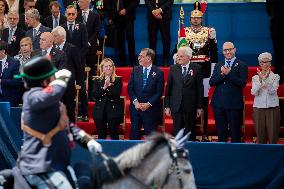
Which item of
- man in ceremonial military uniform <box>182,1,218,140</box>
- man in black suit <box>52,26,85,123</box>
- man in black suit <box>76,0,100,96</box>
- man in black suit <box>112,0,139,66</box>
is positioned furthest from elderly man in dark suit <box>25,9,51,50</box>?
man in ceremonial military uniform <box>182,1,218,140</box>

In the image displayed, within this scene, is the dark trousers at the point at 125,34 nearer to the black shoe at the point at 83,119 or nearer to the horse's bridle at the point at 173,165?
the black shoe at the point at 83,119

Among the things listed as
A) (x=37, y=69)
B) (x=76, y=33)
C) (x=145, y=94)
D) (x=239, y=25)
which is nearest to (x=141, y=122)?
(x=145, y=94)

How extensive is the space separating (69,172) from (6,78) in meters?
6.83

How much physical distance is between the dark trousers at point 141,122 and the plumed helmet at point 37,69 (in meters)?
6.17

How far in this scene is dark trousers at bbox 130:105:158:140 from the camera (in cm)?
1363

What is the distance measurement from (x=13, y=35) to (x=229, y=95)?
481 cm

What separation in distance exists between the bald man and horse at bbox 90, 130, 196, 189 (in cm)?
656

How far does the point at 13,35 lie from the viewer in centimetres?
1560

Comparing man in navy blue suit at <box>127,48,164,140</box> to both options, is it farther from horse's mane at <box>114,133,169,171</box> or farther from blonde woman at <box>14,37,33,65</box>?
horse's mane at <box>114,133,169,171</box>

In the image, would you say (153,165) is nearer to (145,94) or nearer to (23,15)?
(145,94)

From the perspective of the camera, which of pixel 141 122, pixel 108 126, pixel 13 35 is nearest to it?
pixel 141 122

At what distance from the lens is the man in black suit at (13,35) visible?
15.5 metres

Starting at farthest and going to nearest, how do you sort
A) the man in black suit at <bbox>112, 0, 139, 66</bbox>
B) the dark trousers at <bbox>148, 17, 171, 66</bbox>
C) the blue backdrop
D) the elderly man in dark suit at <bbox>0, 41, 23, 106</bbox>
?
the blue backdrop, the man in black suit at <bbox>112, 0, 139, 66</bbox>, the dark trousers at <bbox>148, 17, 171, 66</bbox>, the elderly man in dark suit at <bbox>0, 41, 23, 106</bbox>

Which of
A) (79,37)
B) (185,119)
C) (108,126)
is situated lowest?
(108,126)
